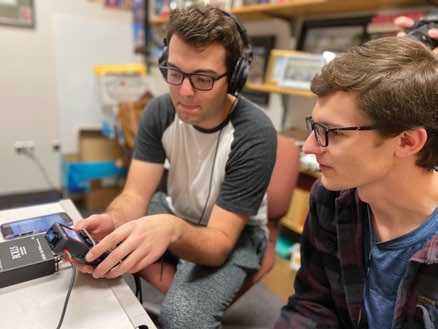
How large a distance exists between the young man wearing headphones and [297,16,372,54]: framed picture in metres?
0.86

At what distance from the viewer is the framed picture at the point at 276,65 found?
5.68ft

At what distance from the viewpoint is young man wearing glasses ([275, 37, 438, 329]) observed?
59 cm

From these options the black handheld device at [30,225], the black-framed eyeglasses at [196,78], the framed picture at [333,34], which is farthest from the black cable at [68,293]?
the framed picture at [333,34]

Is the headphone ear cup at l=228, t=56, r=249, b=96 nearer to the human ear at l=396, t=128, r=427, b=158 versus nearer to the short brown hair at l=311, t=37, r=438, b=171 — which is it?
the short brown hair at l=311, t=37, r=438, b=171

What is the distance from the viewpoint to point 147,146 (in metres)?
1.15

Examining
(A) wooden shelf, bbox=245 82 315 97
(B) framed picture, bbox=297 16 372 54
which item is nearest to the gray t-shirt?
(A) wooden shelf, bbox=245 82 315 97

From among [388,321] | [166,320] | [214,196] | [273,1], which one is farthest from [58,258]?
[273,1]

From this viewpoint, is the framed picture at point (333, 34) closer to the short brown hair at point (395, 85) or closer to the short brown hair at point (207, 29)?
the short brown hair at point (207, 29)

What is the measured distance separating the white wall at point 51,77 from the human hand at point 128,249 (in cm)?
237

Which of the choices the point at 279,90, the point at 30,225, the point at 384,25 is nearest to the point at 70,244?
the point at 30,225

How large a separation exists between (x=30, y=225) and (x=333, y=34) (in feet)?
5.33

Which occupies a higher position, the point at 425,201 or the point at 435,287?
the point at 425,201

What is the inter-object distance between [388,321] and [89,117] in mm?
2640

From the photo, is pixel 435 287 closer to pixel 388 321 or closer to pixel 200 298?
pixel 388 321
